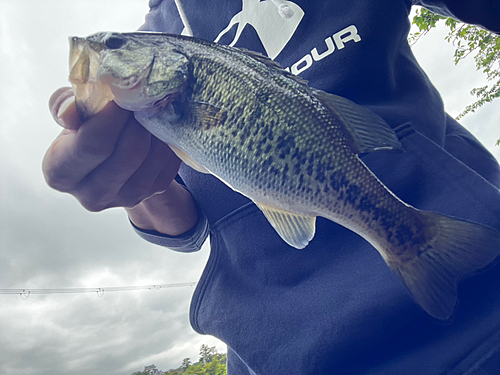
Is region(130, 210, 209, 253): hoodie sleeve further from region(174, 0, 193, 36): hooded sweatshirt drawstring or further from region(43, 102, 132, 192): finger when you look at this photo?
region(174, 0, 193, 36): hooded sweatshirt drawstring

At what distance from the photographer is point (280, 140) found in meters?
1.36

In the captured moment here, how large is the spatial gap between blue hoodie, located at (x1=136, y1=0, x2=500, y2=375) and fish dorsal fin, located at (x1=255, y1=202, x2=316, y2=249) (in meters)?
0.39

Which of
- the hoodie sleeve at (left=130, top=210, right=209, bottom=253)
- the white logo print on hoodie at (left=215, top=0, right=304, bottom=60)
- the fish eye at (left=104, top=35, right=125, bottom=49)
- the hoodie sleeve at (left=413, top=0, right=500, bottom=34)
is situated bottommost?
the hoodie sleeve at (left=130, top=210, right=209, bottom=253)

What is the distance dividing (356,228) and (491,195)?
71cm

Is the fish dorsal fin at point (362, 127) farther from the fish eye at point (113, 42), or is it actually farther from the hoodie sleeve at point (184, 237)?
the hoodie sleeve at point (184, 237)

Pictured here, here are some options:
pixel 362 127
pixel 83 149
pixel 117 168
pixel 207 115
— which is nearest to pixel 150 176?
pixel 117 168

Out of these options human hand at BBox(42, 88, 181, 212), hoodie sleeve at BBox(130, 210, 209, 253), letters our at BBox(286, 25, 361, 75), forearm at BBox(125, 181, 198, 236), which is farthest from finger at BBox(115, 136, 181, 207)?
letters our at BBox(286, 25, 361, 75)

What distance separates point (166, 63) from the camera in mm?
1572

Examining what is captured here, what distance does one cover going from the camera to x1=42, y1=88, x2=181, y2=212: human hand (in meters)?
1.34

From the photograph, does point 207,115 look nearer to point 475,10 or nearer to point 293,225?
point 293,225

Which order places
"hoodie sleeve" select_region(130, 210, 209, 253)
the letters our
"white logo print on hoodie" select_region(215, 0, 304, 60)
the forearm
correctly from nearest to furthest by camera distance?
the letters our < "white logo print on hoodie" select_region(215, 0, 304, 60) < the forearm < "hoodie sleeve" select_region(130, 210, 209, 253)

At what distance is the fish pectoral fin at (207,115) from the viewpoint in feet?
4.74

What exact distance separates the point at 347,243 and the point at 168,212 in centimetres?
132

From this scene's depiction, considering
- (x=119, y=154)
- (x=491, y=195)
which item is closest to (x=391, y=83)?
(x=491, y=195)
